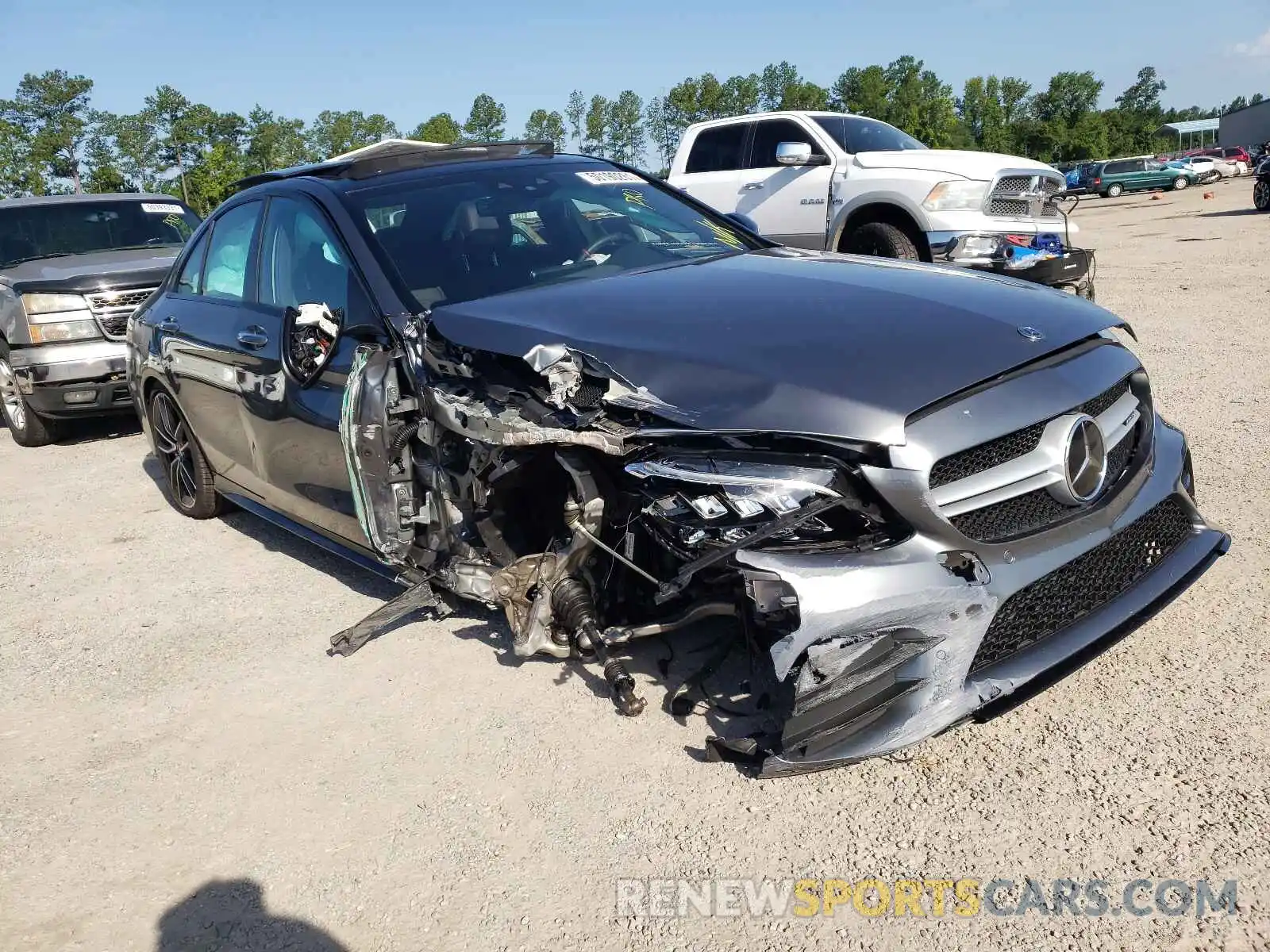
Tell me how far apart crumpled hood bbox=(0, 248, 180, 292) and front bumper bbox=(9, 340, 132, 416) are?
0.48 m

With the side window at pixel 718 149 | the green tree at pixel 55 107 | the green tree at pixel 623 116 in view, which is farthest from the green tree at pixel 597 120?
the side window at pixel 718 149

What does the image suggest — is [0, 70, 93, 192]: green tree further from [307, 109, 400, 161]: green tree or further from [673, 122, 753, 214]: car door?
[673, 122, 753, 214]: car door

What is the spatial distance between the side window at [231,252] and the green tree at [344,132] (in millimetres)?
63317

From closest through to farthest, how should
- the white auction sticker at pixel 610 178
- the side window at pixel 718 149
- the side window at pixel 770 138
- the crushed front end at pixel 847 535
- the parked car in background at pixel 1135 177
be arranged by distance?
the crushed front end at pixel 847 535 → the white auction sticker at pixel 610 178 → the side window at pixel 770 138 → the side window at pixel 718 149 → the parked car in background at pixel 1135 177

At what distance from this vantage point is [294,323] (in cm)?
387

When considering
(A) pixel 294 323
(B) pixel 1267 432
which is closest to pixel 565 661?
(A) pixel 294 323

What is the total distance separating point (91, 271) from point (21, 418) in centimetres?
136

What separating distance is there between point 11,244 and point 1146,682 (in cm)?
975

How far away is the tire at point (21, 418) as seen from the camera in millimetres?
8141

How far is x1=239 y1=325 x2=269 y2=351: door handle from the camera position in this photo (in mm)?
4188

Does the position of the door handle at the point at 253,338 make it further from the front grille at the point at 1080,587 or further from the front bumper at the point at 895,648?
the front grille at the point at 1080,587

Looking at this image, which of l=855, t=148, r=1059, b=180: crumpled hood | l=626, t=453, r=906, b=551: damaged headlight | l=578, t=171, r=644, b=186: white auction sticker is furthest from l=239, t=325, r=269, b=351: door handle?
l=855, t=148, r=1059, b=180: crumpled hood

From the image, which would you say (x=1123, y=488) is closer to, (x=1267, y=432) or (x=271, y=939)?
(x=271, y=939)

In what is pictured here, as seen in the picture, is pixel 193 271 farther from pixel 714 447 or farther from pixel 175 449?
pixel 714 447
